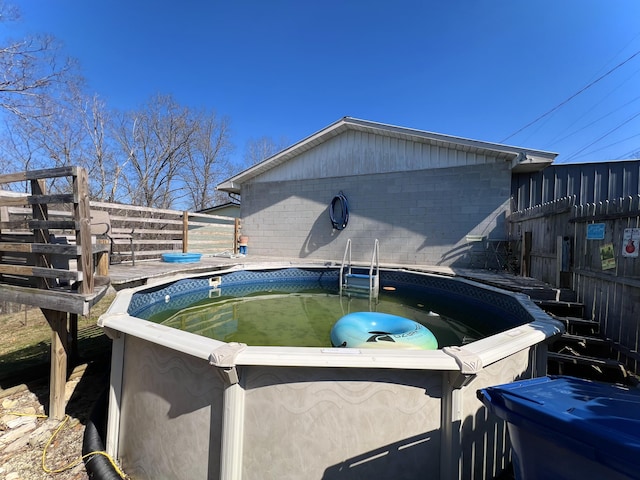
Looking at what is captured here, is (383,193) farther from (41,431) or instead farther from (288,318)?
(41,431)

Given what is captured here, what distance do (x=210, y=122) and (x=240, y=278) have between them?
54.4 ft

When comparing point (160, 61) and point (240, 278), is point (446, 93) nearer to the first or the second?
point (240, 278)

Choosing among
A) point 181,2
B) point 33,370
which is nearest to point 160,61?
point 181,2

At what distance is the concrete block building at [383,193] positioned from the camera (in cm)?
667

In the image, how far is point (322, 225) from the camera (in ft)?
27.9

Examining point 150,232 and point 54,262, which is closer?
point 54,262

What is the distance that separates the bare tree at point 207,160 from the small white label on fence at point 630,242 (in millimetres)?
18537

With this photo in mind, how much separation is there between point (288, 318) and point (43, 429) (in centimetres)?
264

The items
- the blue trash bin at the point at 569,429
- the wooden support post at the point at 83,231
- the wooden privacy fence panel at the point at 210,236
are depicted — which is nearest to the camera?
the blue trash bin at the point at 569,429

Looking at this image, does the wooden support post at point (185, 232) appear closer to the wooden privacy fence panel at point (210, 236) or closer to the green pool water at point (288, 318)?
the wooden privacy fence panel at point (210, 236)

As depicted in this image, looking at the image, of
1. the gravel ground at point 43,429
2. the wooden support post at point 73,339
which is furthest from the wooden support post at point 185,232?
the gravel ground at point 43,429

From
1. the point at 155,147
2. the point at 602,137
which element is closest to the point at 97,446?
the point at 155,147

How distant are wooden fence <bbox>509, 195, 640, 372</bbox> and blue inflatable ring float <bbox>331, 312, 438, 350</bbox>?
1.58 metres

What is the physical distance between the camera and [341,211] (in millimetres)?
8250
